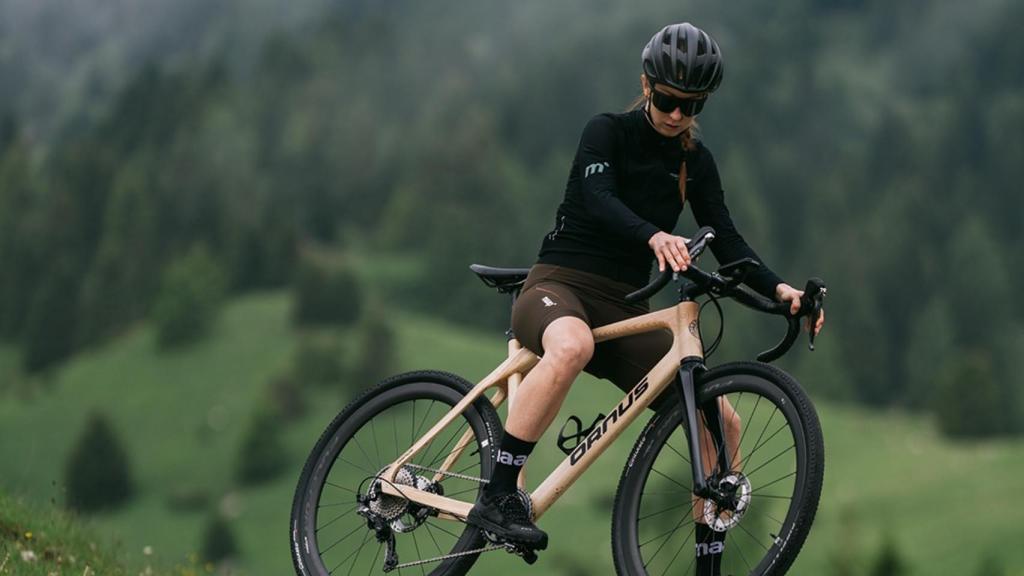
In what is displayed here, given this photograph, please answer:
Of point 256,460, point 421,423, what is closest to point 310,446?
point 256,460

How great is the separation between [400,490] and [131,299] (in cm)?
16920

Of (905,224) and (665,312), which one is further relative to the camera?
(905,224)

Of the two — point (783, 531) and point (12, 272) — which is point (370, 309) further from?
point (783, 531)

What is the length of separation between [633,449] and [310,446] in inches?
5132

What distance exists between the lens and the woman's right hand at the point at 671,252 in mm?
6652

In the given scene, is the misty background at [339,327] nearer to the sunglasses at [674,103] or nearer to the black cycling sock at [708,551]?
the black cycling sock at [708,551]

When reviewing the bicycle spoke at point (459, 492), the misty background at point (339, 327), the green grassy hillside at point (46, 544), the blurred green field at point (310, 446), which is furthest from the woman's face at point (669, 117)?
the misty background at point (339, 327)

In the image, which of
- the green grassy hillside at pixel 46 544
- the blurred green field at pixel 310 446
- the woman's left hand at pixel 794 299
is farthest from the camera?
the blurred green field at pixel 310 446

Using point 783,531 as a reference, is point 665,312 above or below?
above

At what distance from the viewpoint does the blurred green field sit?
104m

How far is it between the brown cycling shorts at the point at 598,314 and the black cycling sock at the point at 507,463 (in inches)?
20.6

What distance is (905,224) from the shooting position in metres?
182

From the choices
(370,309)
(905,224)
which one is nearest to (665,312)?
(370,309)

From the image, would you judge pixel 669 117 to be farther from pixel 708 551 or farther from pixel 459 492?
pixel 459 492
